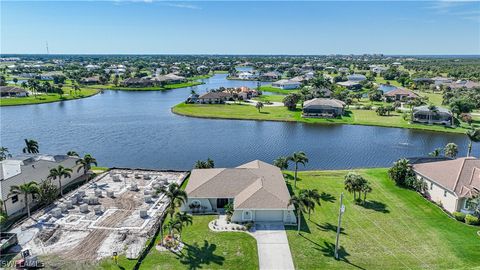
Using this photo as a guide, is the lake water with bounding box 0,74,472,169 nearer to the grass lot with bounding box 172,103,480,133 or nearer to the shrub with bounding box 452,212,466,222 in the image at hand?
the grass lot with bounding box 172,103,480,133

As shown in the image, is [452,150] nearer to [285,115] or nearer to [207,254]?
[207,254]

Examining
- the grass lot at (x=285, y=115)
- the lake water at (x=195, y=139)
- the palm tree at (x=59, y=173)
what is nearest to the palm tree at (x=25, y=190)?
the palm tree at (x=59, y=173)

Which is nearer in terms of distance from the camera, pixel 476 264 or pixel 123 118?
pixel 476 264

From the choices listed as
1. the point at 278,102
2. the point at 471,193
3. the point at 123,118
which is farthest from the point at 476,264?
the point at 278,102

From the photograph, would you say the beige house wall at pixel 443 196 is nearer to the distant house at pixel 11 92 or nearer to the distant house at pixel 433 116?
the distant house at pixel 433 116

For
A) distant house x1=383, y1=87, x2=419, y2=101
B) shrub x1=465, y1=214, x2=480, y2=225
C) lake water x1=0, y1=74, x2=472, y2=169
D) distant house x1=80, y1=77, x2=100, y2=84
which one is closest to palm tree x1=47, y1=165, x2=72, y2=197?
lake water x1=0, y1=74, x2=472, y2=169

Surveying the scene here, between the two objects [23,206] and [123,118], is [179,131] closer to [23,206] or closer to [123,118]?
[123,118]
